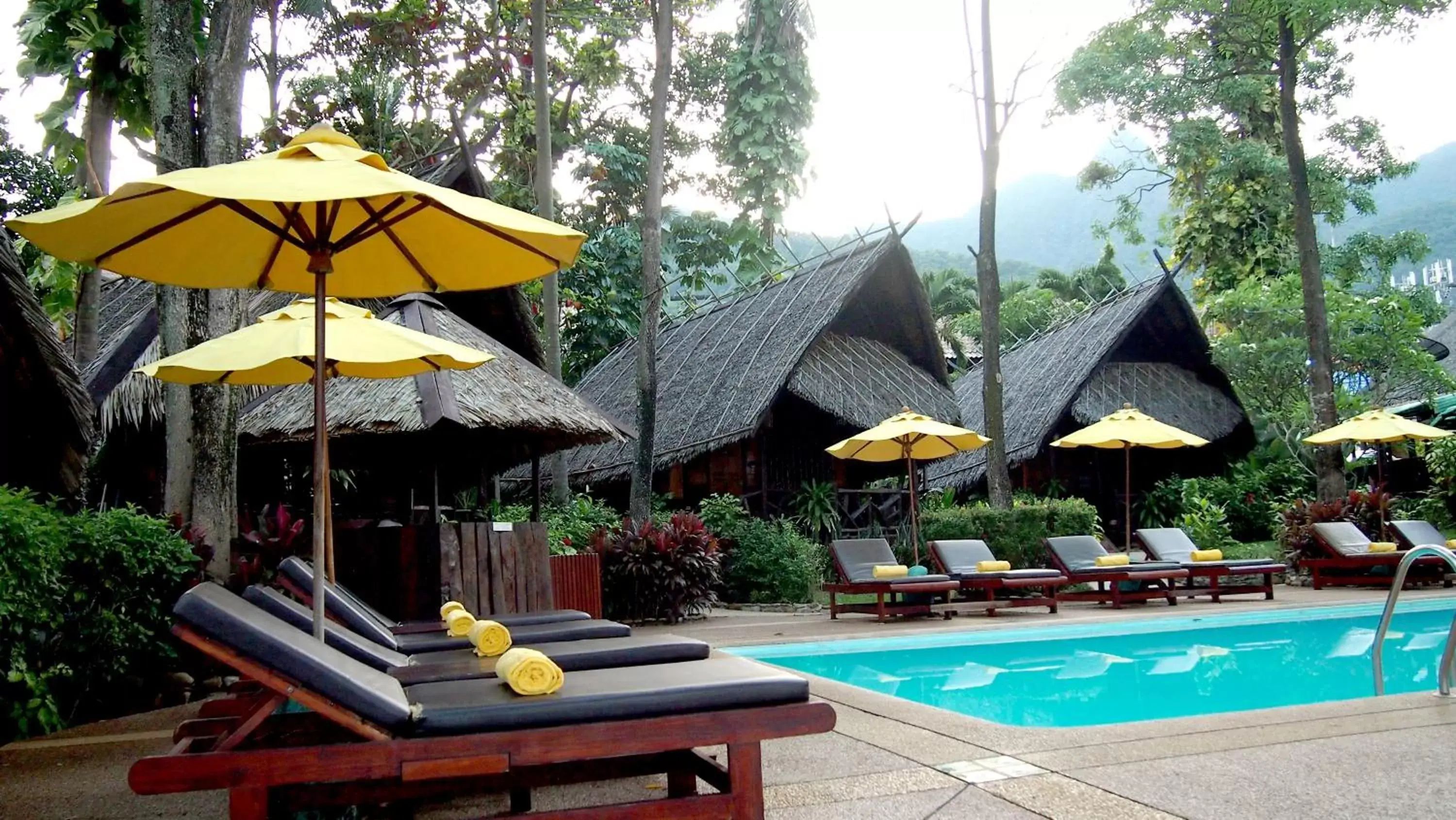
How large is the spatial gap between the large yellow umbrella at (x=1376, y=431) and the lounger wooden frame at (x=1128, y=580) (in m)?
3.04

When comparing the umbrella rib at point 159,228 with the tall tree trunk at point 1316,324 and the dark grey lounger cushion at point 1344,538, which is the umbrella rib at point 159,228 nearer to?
the dark grey lounger cushion at point 1344,538

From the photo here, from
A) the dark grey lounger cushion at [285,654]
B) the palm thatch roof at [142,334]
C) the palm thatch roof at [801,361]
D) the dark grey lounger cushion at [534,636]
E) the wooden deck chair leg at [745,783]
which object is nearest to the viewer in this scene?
the dark grey lounger cushion at [285,654]

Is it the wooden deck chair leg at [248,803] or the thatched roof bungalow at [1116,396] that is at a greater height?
the thatched roof bungalow at [1116,396]

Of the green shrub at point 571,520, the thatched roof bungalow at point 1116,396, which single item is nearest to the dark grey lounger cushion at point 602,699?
the green shrub at point 571,520

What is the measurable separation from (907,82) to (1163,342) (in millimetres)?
6677

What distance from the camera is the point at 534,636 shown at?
3.69m

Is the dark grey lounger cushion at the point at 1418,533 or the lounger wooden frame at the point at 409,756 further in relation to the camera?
the dark grey lounger cushion at the point at 1418,533

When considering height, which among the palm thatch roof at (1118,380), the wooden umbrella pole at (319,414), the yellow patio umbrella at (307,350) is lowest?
the wooden umbrella pole at (319,414)

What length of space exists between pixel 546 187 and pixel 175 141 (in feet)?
18.9

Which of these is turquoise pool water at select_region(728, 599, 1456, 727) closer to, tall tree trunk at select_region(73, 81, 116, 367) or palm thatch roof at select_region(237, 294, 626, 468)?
palm thatch roof at select_region(237, 294, 626, 468)

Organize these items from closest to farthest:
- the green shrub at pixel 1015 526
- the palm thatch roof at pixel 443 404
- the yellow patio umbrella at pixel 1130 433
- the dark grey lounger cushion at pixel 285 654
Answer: the dark grey lounger cushion at pixel 285 654 → the palm thatch roof at pixel 443 404 → the yellow patio umbrella at pixel 1130 433 → the green shrub at pixel 1015 526

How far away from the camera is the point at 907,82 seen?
15.4m

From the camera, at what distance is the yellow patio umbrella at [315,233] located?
2.53 metres

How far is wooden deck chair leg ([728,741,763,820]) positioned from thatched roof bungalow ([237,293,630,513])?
4871mm
